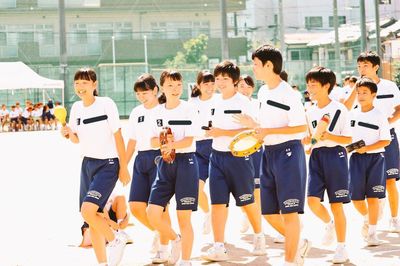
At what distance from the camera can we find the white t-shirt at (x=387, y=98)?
933 centimetres

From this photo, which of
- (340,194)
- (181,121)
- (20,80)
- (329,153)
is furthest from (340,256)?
(20,80)

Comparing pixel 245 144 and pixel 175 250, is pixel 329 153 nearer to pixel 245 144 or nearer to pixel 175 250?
pixel 245 144

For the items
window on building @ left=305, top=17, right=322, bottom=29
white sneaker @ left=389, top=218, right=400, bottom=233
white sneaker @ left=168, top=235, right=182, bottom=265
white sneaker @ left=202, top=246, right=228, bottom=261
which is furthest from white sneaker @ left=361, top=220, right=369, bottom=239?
window on building @ left=305, top=17, right=322, bottom=29

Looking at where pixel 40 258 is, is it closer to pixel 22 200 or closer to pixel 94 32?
pixel 22 200

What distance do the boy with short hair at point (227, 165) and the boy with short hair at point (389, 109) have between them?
1637 millimetres

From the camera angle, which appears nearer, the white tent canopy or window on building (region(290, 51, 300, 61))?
the white tent canopy

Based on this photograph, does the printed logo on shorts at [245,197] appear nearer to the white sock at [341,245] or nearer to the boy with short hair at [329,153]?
the boy with short hair at [329,153]

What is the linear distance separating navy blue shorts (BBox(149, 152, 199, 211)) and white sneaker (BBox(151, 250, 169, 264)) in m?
0.55

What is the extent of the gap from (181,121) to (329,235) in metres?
1.92

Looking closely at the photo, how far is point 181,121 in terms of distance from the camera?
7.47 metres

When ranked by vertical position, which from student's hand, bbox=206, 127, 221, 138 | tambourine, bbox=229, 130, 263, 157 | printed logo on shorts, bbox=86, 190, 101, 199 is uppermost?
student's hand, bbox=206, 127, 221, 138

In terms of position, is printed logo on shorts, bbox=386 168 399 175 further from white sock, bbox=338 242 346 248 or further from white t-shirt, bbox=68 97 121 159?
white t-shirt, bbox=68 97 121 159

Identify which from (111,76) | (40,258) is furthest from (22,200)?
(111,76)

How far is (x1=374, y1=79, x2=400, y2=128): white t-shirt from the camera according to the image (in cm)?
933
